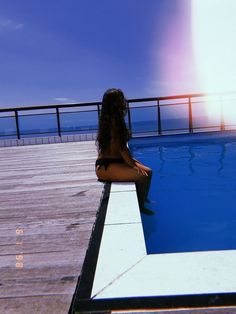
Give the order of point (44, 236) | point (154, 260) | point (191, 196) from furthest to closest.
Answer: point (191, 196) → point (44, 236) → point (154, 260)

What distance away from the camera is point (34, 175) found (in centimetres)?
435

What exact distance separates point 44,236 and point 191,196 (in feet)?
9.93

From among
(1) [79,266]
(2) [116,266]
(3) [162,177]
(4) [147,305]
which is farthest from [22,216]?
(3) [162,177]

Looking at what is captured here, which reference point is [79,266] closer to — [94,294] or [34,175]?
[94,294]

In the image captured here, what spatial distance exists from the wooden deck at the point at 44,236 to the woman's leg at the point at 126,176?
148mm

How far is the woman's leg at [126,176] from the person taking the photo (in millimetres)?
3299

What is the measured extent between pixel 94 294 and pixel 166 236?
7.38 ft

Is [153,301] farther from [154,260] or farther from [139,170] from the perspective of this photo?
[139,170]

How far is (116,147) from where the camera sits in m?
3.36

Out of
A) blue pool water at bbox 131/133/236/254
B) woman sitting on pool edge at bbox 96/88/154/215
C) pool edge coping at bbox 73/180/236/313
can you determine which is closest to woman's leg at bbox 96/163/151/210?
woman sitting on pool edge at bbox 96/88/154/215

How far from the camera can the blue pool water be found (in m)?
3.42

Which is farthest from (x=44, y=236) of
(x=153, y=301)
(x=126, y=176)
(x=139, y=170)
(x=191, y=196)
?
(x=191, y=196)

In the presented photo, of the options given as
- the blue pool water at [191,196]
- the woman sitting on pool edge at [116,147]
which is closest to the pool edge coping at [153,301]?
the blue pool water at [191,196]

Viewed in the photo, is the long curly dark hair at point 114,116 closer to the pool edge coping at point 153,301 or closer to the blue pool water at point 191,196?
the blue pool water at point 191,196
